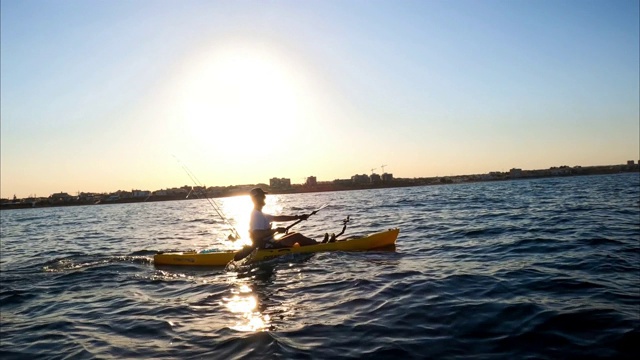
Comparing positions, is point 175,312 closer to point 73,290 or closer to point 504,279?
point 73,290

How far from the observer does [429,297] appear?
7.20 m

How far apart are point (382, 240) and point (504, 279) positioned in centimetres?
523

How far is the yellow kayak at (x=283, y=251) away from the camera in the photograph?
41.6 feet

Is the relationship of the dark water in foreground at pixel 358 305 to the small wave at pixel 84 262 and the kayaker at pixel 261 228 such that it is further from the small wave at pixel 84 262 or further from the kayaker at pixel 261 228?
the kayaker at pixel 261 228

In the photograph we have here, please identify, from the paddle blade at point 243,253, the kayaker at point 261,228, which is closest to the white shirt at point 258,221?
the kayaker at point 261,228

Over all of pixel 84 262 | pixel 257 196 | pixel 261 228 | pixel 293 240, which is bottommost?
pixel 84 262

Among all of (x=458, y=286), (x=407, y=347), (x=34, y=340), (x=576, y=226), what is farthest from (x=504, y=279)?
(x=576, y=226)

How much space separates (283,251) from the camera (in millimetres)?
12695

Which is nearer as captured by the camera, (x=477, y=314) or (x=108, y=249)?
(x=477, y=314)

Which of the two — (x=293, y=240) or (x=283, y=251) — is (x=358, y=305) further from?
(x=293, y=240)

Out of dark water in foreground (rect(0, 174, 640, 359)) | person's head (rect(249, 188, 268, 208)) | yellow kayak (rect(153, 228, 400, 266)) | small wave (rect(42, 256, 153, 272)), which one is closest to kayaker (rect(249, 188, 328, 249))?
person's head (rect(249, 188, 268, 208))

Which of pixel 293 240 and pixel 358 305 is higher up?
pixel 293 240

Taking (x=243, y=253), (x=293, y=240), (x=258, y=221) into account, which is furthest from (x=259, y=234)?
(x=293, y=240)

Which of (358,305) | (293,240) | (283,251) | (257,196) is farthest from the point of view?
(293,240)
